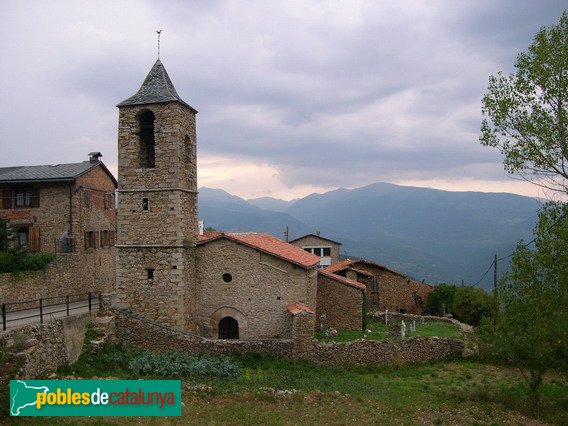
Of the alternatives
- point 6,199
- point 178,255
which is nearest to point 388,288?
point 178,255

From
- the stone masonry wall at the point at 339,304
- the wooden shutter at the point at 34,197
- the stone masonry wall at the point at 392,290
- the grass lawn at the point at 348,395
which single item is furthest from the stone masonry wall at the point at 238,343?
the stone masonry wall at the point at 392,290

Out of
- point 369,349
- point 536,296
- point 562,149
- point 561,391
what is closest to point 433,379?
point 369,349

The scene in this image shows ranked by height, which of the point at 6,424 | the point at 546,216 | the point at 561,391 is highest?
the point at 546,216

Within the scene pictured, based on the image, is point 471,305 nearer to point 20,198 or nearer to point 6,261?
point 6,261

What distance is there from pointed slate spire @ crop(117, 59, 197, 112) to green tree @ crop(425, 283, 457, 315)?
24600 millimetres

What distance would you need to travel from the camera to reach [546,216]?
12477 millimetres

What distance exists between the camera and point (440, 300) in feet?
118

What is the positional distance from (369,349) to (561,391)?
21.8 ft

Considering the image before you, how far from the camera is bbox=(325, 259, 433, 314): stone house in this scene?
111ft

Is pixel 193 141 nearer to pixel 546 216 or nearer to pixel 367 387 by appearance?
pixel 367 387

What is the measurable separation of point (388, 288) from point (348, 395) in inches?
888

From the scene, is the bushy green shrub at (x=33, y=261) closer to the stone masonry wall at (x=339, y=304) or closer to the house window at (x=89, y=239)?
the house window at (x=89, y=239)

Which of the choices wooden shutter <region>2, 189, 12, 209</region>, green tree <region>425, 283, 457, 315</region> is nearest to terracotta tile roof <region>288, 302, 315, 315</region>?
wooden shutter <region>2, 189, 12, 209</region>

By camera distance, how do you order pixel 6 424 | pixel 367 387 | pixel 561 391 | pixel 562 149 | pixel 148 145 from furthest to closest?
pixel 148 145 → pixel 561 391 → pixel 367 387 → pixel 562 149 → pixel 6 424
